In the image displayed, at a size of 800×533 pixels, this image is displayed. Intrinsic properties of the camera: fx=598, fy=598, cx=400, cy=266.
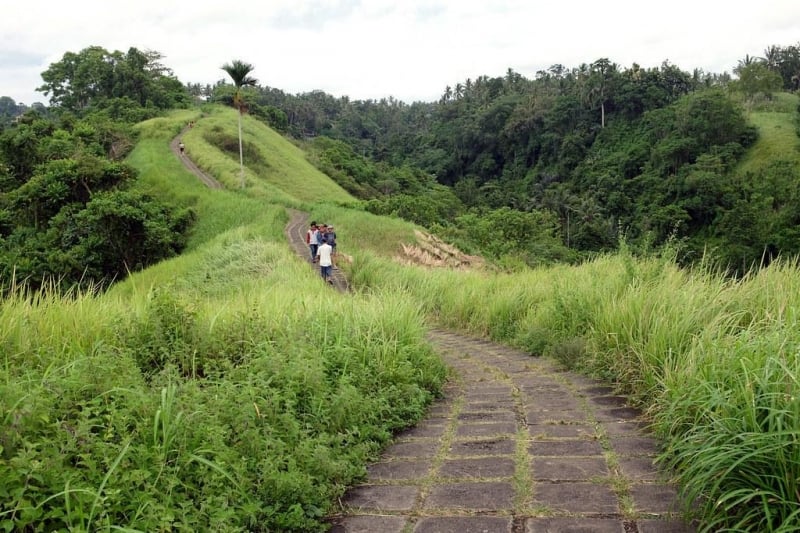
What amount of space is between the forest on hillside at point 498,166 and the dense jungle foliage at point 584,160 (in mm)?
181

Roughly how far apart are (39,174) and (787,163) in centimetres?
4931

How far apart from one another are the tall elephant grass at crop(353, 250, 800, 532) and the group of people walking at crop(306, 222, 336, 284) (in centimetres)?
454

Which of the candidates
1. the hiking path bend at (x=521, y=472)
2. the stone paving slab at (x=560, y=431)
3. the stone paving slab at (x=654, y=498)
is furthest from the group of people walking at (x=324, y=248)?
the stone paving slab at (x=654, y=498)

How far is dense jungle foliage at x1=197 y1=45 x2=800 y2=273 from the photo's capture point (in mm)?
34719

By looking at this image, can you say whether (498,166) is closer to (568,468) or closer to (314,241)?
(314,241)

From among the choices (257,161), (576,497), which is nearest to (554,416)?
(576,497)

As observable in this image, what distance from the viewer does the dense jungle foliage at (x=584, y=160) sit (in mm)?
34719

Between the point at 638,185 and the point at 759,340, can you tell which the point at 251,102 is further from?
the point at 759,340

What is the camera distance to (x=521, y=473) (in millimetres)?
3133

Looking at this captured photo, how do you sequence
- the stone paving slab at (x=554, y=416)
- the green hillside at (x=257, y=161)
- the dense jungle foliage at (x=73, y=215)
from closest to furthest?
the stone paving slab at (x=554, y=416) < the dense jungle foliage at (x=73, y=215) < the green hillside at (x=257, y=161)

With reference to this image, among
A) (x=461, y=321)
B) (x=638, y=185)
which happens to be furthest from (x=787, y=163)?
(x=461, y=321)

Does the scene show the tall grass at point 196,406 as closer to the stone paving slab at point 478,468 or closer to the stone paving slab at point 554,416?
the stone paving slab at point 478,468

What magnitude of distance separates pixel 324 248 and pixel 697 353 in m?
10.1

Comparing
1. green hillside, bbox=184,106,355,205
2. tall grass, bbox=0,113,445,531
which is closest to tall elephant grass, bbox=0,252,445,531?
tall grass, bbox=0,113,445,531
